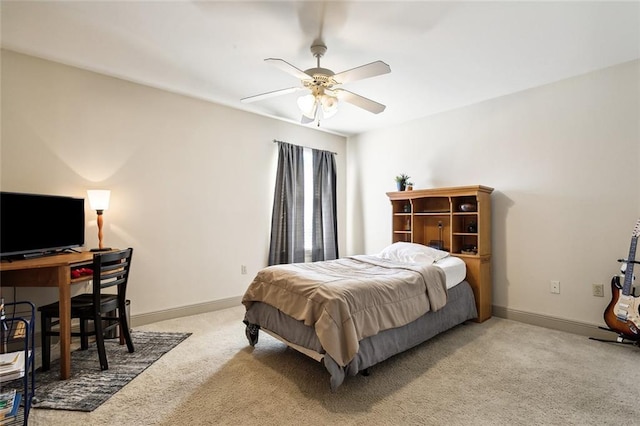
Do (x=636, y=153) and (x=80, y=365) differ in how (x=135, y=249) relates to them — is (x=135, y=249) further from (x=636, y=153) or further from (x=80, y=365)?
(x=636, y=153)

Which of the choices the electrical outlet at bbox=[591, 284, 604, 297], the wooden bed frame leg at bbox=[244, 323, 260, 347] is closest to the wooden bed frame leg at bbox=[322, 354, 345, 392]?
the wooden bed frame leg at bbox=[244, 323, 260, 347]

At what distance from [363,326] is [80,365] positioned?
2231mm

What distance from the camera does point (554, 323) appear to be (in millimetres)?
3312

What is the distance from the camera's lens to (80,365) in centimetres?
248

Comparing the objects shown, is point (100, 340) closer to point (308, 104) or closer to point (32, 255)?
point (32, 255)

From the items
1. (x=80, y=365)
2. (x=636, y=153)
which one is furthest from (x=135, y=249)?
(x=636, y=153)

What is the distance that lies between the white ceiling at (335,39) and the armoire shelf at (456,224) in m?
1.25

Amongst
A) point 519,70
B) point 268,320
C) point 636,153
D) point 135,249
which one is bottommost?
point 268,320

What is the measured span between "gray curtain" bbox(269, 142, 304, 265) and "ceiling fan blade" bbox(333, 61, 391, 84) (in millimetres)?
2253

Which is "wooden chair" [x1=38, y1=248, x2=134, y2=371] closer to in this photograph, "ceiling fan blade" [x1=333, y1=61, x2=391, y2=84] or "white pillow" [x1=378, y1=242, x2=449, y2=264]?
"ceiling fan blade" [x1=333, y1=61, x2=391, y2=84]

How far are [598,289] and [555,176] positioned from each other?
1.18 metres

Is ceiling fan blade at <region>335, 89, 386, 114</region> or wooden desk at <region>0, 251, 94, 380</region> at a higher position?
ceiling fan blade at <region>335, 89, 386, 114</region>

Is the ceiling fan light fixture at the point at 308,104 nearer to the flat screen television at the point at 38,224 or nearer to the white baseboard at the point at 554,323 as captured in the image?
the flat screen television at the point at 38,224

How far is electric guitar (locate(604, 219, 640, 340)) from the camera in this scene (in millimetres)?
2646
